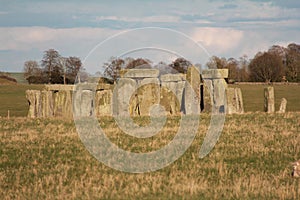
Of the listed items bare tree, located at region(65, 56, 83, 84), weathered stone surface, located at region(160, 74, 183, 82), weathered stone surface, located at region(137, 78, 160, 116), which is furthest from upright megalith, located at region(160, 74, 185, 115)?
bare tree, located at region(65, 56, 83, 84)

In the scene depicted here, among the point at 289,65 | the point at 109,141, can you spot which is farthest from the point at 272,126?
the point at 289,65

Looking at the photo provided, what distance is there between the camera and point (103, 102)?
24.3 meters

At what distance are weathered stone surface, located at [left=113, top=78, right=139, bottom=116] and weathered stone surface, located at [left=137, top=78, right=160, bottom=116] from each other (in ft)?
1.14

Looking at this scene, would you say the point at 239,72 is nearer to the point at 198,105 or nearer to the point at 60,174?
the point at 198,105

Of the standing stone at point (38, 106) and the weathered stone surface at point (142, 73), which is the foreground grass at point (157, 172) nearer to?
the standing stone at point (38, 106)

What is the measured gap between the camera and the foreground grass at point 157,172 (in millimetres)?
8516

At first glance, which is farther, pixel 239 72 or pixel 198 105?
pixel 239 72

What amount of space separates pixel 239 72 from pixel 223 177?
61934mm

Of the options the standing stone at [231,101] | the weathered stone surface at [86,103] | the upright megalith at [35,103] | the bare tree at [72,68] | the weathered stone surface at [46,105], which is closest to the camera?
the upright megalith at [35,103]

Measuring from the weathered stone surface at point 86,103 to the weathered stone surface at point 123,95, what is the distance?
110cm

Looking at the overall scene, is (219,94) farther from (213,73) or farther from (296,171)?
(296,171)

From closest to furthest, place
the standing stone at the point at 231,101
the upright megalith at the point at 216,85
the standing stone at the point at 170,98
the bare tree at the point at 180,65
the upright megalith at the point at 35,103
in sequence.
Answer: the upright megalith at the point at 35,103, the standing stone at the point at 231,101, the standing stone at the point at 170,98, the upright megalith at the point at 216,85, the bare tree at the point at 180,65

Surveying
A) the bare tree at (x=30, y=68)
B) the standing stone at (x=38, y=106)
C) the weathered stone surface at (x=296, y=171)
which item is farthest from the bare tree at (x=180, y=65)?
the bare tree at (x=30, y=68)

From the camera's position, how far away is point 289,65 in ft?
227
